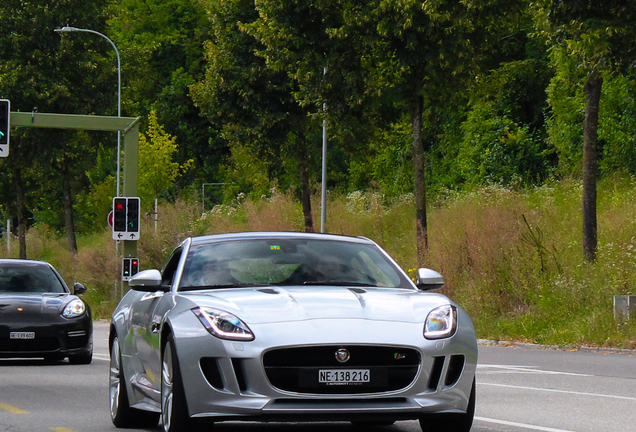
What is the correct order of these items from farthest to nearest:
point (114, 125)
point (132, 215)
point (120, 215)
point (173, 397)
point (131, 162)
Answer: point (131, 162) → point (114, 125) → point (132, 215) → point (120, 215) → point (173, 397)

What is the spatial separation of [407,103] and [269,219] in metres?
15.7

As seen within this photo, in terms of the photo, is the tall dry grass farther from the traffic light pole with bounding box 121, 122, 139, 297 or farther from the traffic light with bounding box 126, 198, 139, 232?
the traffic light pole with bounding box 121, 122, 139, 297

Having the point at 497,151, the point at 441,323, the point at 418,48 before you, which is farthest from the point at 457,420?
the point at 497,151

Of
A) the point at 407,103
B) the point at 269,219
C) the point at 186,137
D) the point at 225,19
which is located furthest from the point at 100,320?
the point at 186,137

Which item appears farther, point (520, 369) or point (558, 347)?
point (558, 347)

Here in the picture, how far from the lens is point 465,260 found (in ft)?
89.9

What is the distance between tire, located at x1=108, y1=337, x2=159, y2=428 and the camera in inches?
381

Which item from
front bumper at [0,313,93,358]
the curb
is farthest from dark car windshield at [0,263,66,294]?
the curb

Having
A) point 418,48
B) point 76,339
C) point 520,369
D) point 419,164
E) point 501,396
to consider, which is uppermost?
point 418,48

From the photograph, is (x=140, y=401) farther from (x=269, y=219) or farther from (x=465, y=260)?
(x=269, y=219)

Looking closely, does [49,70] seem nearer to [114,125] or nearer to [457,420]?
[114,125]

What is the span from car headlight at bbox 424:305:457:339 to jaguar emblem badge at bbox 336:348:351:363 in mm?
530

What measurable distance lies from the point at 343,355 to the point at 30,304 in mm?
10882

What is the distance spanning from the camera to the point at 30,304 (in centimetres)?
1741
